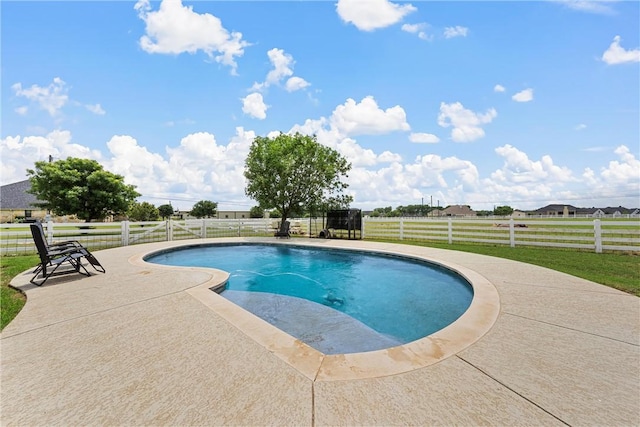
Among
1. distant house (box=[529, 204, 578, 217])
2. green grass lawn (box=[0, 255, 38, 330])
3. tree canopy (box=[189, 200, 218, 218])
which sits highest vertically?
tree canopy (box=[189, 200, 218, 218])

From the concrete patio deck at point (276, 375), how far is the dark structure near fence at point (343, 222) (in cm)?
1100

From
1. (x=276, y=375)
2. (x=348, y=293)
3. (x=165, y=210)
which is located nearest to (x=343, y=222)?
(x=348, y=293)

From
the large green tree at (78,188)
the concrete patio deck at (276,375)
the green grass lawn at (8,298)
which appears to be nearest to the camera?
the concrete patio deck at (276,375)

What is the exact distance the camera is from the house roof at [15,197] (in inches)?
1628

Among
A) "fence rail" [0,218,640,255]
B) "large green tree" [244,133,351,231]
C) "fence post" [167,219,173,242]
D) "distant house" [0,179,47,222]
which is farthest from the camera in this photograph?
"distant house" [0,179,47,222]

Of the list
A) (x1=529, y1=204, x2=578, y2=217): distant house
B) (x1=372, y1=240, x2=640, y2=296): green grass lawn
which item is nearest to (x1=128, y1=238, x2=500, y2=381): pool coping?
(x1=372, y1=240, x2=640, y2=296): green grass lawn

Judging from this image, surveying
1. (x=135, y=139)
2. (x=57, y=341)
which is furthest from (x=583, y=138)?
(x=135, y=139)

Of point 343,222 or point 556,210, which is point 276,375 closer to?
point 343,222

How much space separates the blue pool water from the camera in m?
4.30

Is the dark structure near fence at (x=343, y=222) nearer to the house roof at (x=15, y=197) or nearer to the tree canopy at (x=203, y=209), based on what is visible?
the house roof at (x=15, y=197)

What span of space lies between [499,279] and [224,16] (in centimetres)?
1148

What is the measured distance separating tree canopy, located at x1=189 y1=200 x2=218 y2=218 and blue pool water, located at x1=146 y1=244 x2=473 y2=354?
72.0 m

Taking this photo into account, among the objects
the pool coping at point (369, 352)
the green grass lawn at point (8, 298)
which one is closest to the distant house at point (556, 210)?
the pool coping at point (369, 352)

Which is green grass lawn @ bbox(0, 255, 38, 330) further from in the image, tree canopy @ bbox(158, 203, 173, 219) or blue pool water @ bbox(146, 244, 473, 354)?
tree canopy @ bbox(158, 203, 173, 219)
